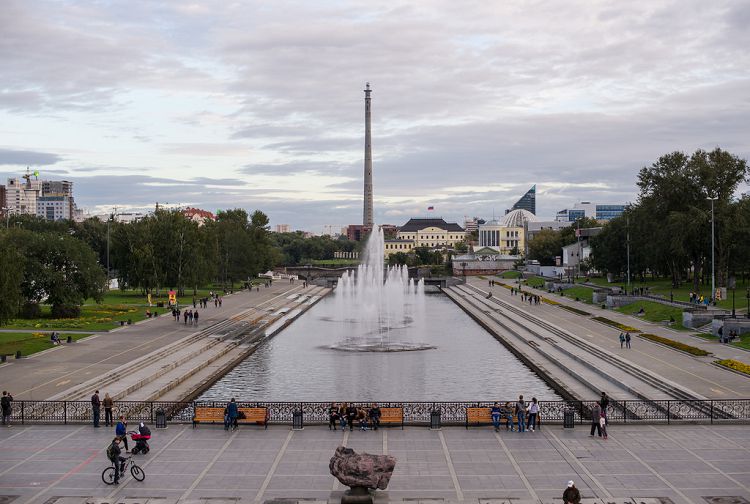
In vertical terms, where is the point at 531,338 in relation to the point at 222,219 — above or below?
below

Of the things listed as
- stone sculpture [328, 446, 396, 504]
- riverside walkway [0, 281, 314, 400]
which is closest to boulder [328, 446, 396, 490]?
stone sculpture [328, 446, 396, 504]

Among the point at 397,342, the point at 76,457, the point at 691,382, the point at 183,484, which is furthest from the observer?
the point at 397,342

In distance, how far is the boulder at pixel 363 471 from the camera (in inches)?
763

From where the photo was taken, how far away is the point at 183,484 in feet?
69.1

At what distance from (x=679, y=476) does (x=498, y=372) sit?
2304 cm

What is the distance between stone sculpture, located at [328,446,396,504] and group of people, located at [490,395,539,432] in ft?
27.5

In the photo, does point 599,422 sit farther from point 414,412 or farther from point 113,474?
point 113,474

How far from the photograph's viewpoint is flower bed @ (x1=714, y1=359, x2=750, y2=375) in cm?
3888

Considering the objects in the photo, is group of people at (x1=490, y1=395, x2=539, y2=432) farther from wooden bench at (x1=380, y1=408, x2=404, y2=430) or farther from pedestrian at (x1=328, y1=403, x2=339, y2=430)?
pedestrian at (x1=328, y1=403, x2=339, y2=430)

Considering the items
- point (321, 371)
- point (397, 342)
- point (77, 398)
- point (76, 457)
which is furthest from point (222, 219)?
point (76, 457)

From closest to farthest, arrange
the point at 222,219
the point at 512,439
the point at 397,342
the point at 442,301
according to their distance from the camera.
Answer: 1. the point at 512,439
2. the point at 397,342
3. the point at 442,301
4. the point at 222,219

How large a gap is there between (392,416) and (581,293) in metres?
70.8

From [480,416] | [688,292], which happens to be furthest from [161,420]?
[688,292]

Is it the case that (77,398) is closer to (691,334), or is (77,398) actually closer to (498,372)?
(498,372)
